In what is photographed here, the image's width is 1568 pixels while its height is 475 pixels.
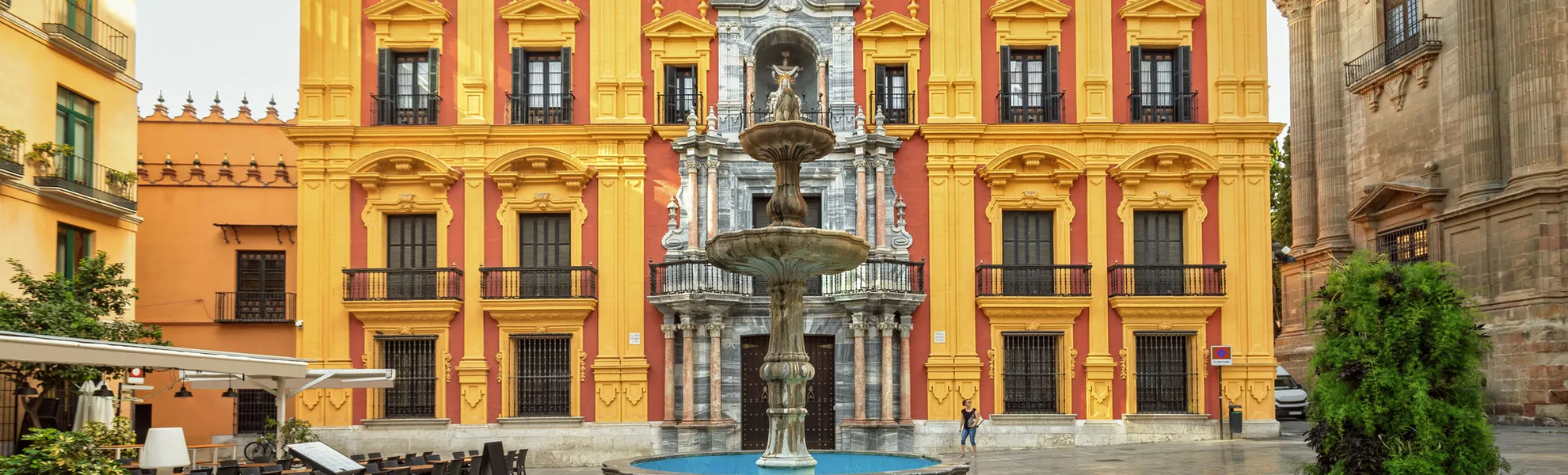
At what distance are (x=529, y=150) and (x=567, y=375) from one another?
444cm

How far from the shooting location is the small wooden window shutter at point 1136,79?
26.9m

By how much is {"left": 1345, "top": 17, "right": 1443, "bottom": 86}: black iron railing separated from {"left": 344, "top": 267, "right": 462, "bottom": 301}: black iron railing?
925 inches

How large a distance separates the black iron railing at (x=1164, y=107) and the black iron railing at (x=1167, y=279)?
2957 mm

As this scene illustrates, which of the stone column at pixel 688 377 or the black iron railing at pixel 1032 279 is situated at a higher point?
the black iron railing at pixel 1032 279

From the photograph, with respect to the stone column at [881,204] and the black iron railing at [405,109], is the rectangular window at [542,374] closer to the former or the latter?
the black iron railing at [405,109]

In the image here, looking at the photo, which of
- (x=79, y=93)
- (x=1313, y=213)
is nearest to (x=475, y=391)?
(x=79, y=93)

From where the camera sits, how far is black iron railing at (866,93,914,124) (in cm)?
2692

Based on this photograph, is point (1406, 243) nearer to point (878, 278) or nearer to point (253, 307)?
point (878, 278)

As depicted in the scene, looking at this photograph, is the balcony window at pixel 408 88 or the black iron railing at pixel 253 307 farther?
the black iron railing at pixel 253 307

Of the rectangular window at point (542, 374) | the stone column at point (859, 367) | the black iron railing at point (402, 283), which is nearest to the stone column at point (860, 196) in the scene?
the stone column at point (859, 367)

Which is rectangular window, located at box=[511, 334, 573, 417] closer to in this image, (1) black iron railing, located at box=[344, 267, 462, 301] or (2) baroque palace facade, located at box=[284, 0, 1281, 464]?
(2) baroque palace facade, located at box=[284, 0, 1281, 464]

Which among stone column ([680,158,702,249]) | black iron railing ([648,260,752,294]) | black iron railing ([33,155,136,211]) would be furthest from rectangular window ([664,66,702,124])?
black iron railing ([33,155,136,211])

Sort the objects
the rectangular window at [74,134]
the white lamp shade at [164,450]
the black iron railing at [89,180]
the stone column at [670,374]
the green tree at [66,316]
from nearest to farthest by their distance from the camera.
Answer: the white lamp shade at [164,450] < the green tree at [66,316] < the black iron railing at [89,180] < the rectangular window at [74,134] < the stone column at [670,374]

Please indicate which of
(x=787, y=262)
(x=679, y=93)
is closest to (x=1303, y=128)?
(x=679, y=93)
